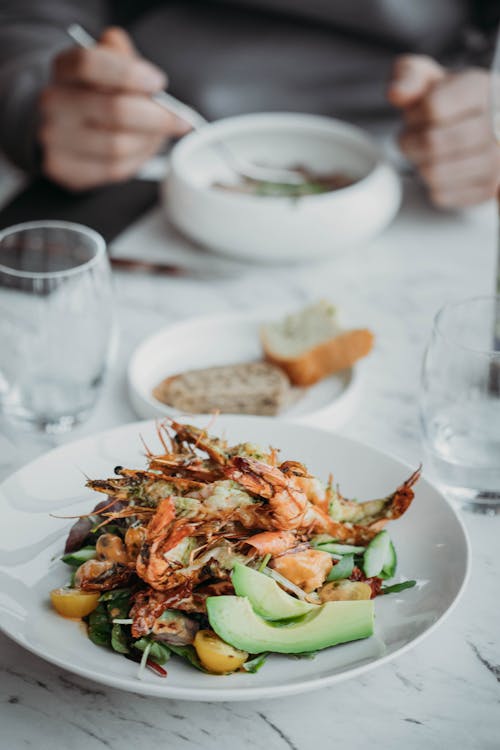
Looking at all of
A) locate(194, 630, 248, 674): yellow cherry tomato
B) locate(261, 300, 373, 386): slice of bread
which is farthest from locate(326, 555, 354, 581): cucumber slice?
locate(261, 300, 373, 386): slice of bread

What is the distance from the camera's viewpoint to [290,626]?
85 cm

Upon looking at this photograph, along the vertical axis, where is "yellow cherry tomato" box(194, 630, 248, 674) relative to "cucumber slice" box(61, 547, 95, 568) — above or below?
above

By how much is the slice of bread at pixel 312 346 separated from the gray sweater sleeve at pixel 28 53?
941mm

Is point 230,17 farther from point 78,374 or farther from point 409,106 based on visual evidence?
point 78,374

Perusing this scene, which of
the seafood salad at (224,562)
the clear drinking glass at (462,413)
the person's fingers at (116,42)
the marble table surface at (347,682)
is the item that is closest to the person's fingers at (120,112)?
the person's fingers at (116,42)

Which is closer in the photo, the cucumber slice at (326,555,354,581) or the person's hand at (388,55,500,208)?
the cucumber slice at (326,555,354,581)

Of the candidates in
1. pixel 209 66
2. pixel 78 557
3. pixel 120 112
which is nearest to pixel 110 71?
pixel 120 112

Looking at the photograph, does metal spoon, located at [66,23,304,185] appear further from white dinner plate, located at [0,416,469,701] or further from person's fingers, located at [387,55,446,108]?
white dinner plate, located at [0,416,469,701]

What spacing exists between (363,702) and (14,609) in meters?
0.34

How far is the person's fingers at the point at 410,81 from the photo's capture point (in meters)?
1.91

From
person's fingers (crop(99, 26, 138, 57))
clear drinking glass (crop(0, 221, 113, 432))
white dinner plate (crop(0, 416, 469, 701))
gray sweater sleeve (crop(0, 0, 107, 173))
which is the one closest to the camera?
white dinner plate (crop(0, 416, 469, 701))

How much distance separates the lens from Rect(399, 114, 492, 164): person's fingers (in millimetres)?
1880

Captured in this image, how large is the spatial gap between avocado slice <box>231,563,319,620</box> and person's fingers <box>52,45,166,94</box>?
132 cm

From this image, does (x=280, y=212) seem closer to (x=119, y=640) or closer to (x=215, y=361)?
(x=215, y=361)
